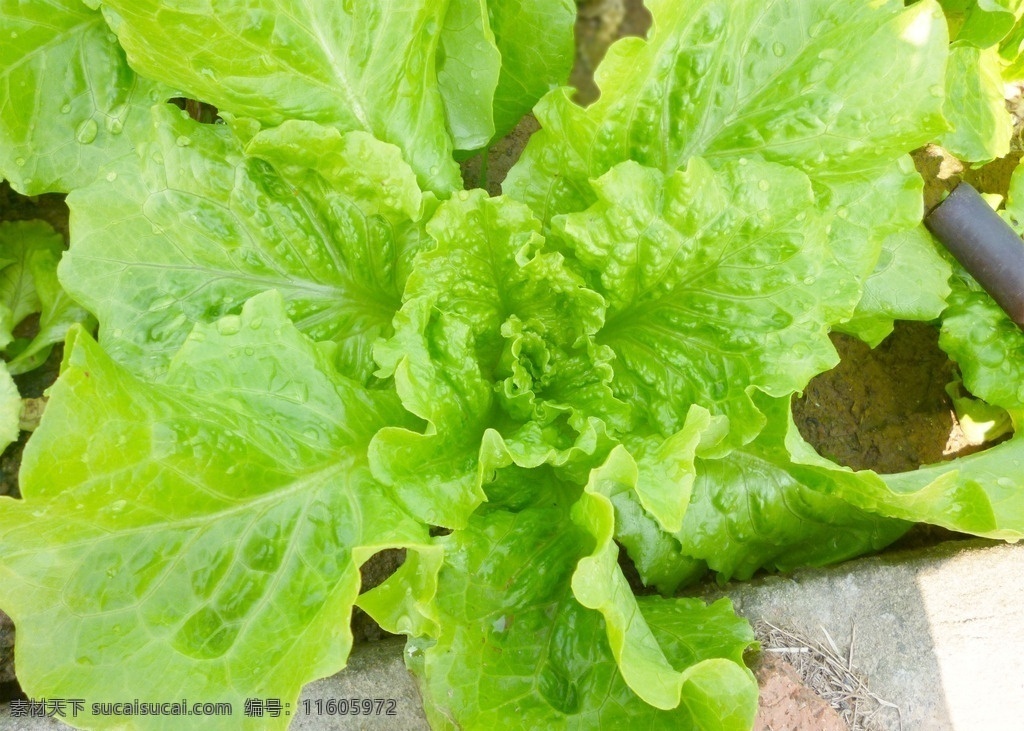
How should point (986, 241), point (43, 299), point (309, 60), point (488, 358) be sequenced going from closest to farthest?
1. point (309, 60)
2. point (488, 358)
3. point (986, 241)
4. point (43, 299)

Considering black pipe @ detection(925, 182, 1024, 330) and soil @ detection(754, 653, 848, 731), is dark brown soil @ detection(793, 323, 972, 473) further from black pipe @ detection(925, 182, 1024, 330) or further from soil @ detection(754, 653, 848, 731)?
soil @ detection(754, 653, 848, 731)

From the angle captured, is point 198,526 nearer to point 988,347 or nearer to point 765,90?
point 765,90

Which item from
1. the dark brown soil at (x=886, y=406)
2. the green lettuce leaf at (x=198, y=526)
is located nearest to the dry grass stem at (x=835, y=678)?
the dark brown soil at (x=886, y=406)

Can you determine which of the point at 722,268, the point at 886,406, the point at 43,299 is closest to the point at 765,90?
the point at 722,268

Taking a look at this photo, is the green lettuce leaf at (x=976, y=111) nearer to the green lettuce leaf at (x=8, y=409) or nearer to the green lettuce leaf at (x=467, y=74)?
the green lettuce leaf at (x=467, y=74)

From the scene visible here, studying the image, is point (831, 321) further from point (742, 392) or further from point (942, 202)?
point (942, 202)

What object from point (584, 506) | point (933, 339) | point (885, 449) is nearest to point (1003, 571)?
point (885, 449)
